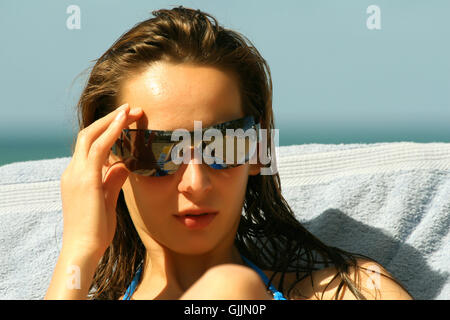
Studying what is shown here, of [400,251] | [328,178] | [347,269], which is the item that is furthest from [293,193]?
[347,269]

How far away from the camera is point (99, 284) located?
2.13 metres

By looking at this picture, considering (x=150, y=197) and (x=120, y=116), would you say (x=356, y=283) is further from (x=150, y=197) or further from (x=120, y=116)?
(x=120, y=116)

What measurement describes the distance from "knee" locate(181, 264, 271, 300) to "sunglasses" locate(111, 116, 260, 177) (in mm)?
450

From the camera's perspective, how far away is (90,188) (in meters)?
1.72

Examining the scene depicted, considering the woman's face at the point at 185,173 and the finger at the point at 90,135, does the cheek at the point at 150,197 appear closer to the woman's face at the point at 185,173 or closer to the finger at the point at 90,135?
the woman's face at the point at 185,173

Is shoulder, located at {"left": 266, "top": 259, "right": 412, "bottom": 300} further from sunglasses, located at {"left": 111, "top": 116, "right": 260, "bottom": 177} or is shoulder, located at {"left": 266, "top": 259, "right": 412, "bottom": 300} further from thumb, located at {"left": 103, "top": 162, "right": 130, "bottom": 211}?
thumb, located at {"left": 103, "top": 162, "right": 130, "bottom": 211}

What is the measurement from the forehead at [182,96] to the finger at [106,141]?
0.05m

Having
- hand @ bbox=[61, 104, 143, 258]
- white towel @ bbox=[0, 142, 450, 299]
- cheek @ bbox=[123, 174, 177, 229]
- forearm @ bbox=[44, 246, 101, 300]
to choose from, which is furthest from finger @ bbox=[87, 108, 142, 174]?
white towel @ bbox=[0, 142, 450, 299]

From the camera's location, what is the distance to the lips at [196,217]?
1.69 metres

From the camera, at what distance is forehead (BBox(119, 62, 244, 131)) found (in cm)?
167

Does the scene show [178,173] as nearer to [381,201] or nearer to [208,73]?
[208,73]

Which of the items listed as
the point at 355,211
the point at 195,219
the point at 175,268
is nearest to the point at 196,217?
the point at 195,219

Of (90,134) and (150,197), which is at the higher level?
(90,134)

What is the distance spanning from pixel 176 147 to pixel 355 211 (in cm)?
95
